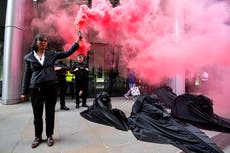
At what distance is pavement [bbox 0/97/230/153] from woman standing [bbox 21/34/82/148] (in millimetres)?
318

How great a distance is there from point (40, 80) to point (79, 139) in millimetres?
1410

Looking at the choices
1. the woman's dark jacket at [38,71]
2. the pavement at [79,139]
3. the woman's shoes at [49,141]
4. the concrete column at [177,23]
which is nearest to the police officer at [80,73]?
the pavement at [79,139]

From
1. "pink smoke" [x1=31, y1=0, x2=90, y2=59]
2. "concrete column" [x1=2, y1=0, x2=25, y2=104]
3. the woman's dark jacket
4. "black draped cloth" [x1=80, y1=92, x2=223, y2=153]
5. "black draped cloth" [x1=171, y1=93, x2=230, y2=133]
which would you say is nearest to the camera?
the woman's dark jacket

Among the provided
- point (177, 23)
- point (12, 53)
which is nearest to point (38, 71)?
point (12, 53)

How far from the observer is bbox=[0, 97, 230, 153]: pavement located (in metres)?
4.39

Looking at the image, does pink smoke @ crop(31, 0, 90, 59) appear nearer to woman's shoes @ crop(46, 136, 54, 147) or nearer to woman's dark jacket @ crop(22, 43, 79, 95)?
woman's dark jacket @ crop(22, 43, 79, 95)

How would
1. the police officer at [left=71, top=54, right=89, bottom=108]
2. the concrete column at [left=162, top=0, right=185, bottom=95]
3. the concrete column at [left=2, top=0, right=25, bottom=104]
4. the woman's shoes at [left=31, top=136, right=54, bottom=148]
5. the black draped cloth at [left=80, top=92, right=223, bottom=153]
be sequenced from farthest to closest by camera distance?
the concrete column at [left=162, top=0, right=185, bottom=95]
the concrete column at [left=2, top=0, right=25, bottom=104]
the police officer at [left=71, top=54, right=89, bottom=108]
the black draped cloth at [left=80, top=92, right=223, bottom=153]
the woman's shoes at [left=31, top=136, right=54, bottom=148]

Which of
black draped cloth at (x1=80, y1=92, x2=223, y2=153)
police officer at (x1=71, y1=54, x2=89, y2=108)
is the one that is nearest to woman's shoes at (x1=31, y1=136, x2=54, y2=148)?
black draped cloth at (x1=80, y1=92, x2=223, y2=153)

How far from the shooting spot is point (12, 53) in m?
9.56

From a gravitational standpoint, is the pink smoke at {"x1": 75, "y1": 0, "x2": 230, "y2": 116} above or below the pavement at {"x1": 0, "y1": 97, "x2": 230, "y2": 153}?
above

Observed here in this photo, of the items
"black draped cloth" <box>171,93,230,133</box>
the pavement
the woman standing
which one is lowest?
the pavement

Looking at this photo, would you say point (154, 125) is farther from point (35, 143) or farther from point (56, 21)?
point (56, 21)

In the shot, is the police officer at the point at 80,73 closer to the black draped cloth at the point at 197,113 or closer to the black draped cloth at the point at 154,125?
the black draped cloth at the point at 154,125

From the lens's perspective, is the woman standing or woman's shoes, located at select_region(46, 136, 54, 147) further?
woman's shoes, located at select_region(46, 136, 54, 147)
